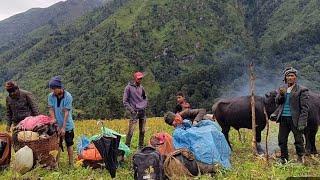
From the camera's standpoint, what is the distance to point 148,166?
8125mm

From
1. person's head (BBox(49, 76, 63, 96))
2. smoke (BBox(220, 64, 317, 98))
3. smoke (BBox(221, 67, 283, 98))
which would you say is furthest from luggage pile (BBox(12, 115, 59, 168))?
smoke (BBox(220, 64, 317, 98))

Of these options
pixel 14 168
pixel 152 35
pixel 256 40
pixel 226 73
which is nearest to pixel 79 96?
pixel 226 73

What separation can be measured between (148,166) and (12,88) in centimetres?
368

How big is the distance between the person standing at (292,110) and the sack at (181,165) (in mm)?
2062

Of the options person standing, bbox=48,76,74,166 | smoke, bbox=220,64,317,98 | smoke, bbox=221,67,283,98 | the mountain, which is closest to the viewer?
person standing, bbox=48,76,74,166

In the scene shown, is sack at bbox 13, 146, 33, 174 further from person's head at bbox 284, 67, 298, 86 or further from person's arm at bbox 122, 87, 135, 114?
person's head at bbox 284, 67, 298, 86

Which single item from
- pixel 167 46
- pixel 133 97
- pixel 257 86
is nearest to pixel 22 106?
pixel 133 97

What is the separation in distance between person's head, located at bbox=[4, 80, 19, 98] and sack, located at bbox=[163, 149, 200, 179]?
372 centimetres

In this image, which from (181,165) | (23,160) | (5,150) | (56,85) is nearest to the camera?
(181,165)

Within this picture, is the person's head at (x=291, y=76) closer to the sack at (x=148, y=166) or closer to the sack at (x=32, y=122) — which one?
the sack at (x=148, y=166)

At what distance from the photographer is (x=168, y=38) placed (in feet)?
452

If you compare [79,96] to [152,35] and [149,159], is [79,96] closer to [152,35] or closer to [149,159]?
[152,35]

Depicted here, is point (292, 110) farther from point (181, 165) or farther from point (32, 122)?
point (32, 122)

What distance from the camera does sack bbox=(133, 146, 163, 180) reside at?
8.11 metres
